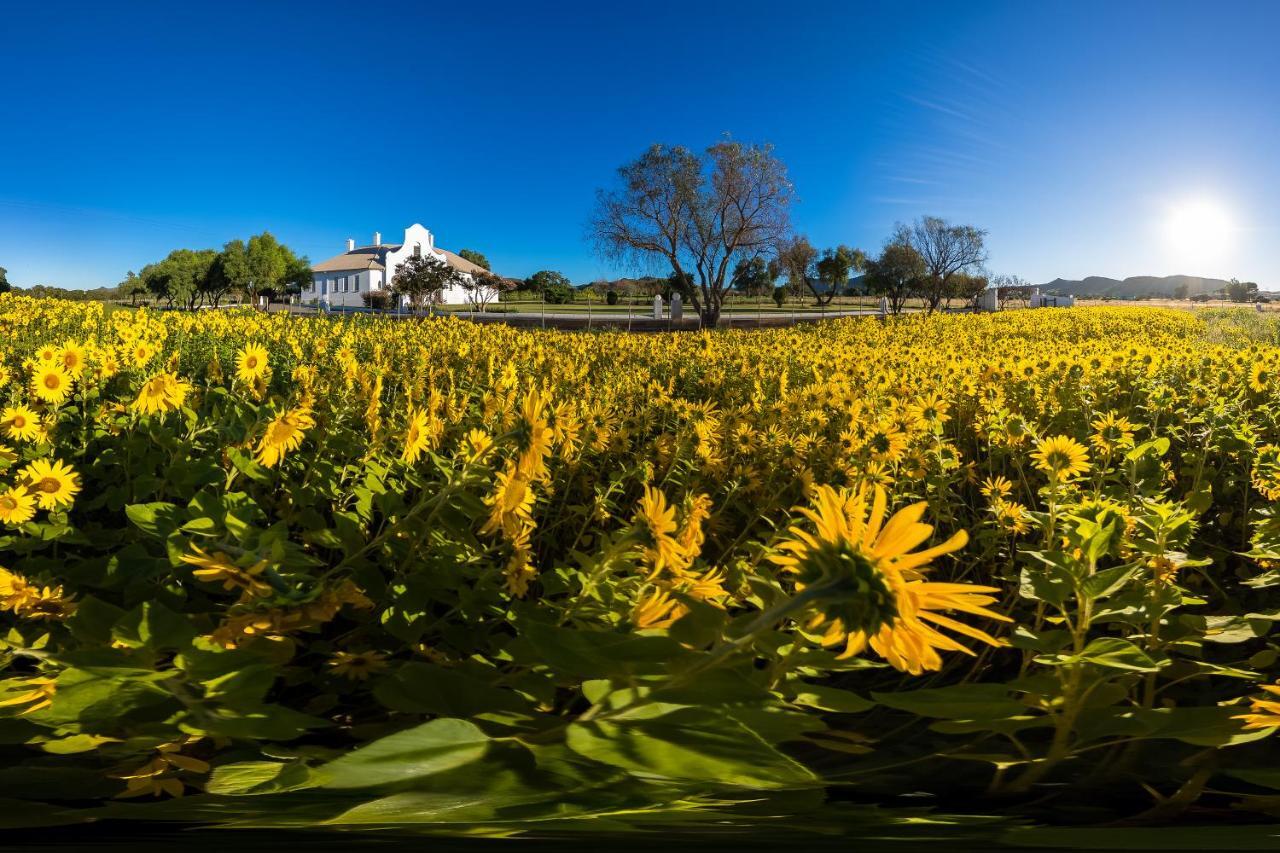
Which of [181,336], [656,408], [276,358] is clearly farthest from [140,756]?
[181,336]

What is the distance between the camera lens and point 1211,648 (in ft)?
5.00

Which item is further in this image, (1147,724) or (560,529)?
(560,529)

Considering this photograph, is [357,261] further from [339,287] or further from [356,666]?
[356,666]

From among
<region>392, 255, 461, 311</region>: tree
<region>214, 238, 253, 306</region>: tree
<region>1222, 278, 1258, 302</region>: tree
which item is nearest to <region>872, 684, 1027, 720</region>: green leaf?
<region>392, 255, 461, 311</region>: tree

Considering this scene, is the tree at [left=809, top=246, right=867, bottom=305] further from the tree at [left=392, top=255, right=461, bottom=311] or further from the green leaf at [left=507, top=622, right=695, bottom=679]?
the green leaf at [left=507, top=622, right=695, bottom=679]

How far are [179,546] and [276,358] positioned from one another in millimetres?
5651

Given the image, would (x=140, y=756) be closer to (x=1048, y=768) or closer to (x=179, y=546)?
(x=179, y=546)

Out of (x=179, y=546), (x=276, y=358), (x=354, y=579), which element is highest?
(x=276, y=358)

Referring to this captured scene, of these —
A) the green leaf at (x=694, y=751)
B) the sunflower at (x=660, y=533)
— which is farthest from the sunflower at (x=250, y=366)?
the green leaf at (x=694, y=751)

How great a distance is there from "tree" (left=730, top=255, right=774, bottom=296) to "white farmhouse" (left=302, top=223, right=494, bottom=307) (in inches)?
1144

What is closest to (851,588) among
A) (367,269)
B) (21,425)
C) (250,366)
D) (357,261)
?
(21,425)

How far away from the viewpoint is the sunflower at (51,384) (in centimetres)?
211

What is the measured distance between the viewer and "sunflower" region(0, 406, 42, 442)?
71.6 inches

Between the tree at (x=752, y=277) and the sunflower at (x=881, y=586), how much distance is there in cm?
3355
